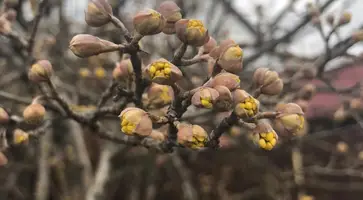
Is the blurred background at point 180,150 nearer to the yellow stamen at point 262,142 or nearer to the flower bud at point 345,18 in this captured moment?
the flower bud at point 345,18

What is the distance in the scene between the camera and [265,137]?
0.92 metres

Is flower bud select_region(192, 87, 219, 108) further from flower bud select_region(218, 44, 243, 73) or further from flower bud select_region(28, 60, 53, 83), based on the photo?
flower bud select_region(28, 60, 53, 83)

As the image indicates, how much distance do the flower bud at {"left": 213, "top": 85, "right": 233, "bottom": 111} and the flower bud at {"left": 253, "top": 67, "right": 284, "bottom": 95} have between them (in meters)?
0.17

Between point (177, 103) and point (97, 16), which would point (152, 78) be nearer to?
point (177, 103)

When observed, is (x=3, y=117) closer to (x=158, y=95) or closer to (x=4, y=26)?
(x=4, y=26)

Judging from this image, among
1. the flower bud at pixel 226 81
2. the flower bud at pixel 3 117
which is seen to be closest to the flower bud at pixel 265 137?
the flower bud at pixel 226 81

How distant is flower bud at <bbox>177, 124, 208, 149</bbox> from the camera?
2.94ft

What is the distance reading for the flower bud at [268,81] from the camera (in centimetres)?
100

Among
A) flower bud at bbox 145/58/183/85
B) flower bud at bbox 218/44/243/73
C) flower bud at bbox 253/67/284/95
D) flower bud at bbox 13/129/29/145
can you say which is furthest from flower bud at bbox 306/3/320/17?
flower bud at bbox 13/129/29/145

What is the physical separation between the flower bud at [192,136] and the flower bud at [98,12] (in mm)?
320

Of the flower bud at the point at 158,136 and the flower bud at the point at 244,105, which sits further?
the flower bud at the point at 158,136

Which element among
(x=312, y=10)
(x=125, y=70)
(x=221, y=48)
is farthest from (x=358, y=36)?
(x=125, y=70)

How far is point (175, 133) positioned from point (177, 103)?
0.09m

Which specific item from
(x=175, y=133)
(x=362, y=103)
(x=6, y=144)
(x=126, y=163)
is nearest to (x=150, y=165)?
(x=126, y=163)
